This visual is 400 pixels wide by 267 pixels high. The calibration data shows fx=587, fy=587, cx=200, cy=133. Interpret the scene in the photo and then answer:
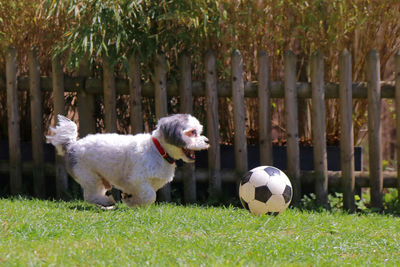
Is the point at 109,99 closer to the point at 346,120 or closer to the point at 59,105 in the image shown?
the point at 59,105

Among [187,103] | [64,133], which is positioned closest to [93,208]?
[64,133]

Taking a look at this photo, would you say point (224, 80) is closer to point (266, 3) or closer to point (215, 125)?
point (215, 125)

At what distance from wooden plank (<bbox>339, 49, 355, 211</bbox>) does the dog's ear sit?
6.44ft

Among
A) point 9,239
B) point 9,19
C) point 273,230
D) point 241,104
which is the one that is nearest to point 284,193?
point 273,230

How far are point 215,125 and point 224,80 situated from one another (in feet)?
1.79

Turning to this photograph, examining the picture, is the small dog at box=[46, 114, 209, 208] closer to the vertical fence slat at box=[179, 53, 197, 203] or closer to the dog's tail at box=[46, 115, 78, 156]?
the dog's tail at box=[46, 115, 78, 156]

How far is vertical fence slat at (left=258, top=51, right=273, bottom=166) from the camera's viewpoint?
20.8 feet

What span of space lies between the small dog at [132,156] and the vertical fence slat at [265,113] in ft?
4.35

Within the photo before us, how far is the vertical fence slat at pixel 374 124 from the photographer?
616 centimetres

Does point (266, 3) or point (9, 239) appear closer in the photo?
point (9, 239)

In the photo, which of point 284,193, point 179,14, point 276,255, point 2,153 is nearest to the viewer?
point 276,255

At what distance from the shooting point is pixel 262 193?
4875 mm

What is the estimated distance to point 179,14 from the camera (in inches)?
240

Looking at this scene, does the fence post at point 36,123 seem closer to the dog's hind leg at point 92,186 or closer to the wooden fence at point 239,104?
the wooden fence at point 239,104
